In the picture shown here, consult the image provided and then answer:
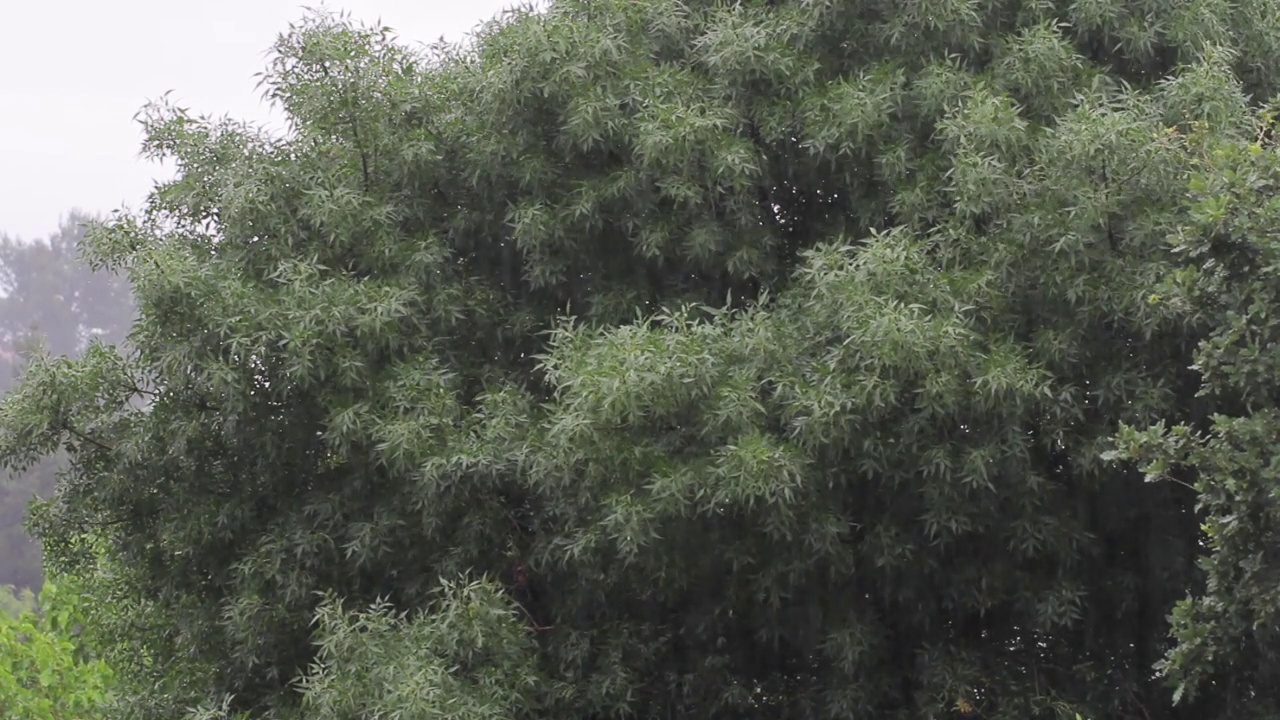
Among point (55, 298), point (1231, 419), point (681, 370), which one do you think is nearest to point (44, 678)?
point (681, 370)

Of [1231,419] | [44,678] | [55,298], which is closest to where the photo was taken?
[1231,419]

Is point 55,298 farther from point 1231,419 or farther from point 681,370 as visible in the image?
point 1231,419

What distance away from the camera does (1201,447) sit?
490cm

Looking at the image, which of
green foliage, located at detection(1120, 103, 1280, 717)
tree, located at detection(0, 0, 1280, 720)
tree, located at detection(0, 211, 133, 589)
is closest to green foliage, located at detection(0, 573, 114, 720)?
tree, located at detection(0, 0, 1280, 720)

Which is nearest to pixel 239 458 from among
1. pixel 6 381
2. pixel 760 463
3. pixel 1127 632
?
pixel 760 463

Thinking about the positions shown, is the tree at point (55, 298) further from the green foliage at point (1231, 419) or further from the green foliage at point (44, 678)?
the green foliage at point (1231, 419)

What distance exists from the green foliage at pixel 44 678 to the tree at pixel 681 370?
Result: 5.92 feet

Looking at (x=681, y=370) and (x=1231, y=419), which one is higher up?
(x=1231, y=419)

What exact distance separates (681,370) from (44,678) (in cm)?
535

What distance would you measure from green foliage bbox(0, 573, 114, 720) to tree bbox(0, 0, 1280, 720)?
180cm

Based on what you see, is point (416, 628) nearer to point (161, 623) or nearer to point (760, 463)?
point (760, 463)

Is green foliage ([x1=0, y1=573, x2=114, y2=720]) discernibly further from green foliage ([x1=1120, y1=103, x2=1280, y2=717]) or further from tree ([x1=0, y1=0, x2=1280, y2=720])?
green foliage ([x1=1120, y1=103, x2=1280, y2=717])

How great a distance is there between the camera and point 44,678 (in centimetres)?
862

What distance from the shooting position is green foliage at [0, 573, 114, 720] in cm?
834
